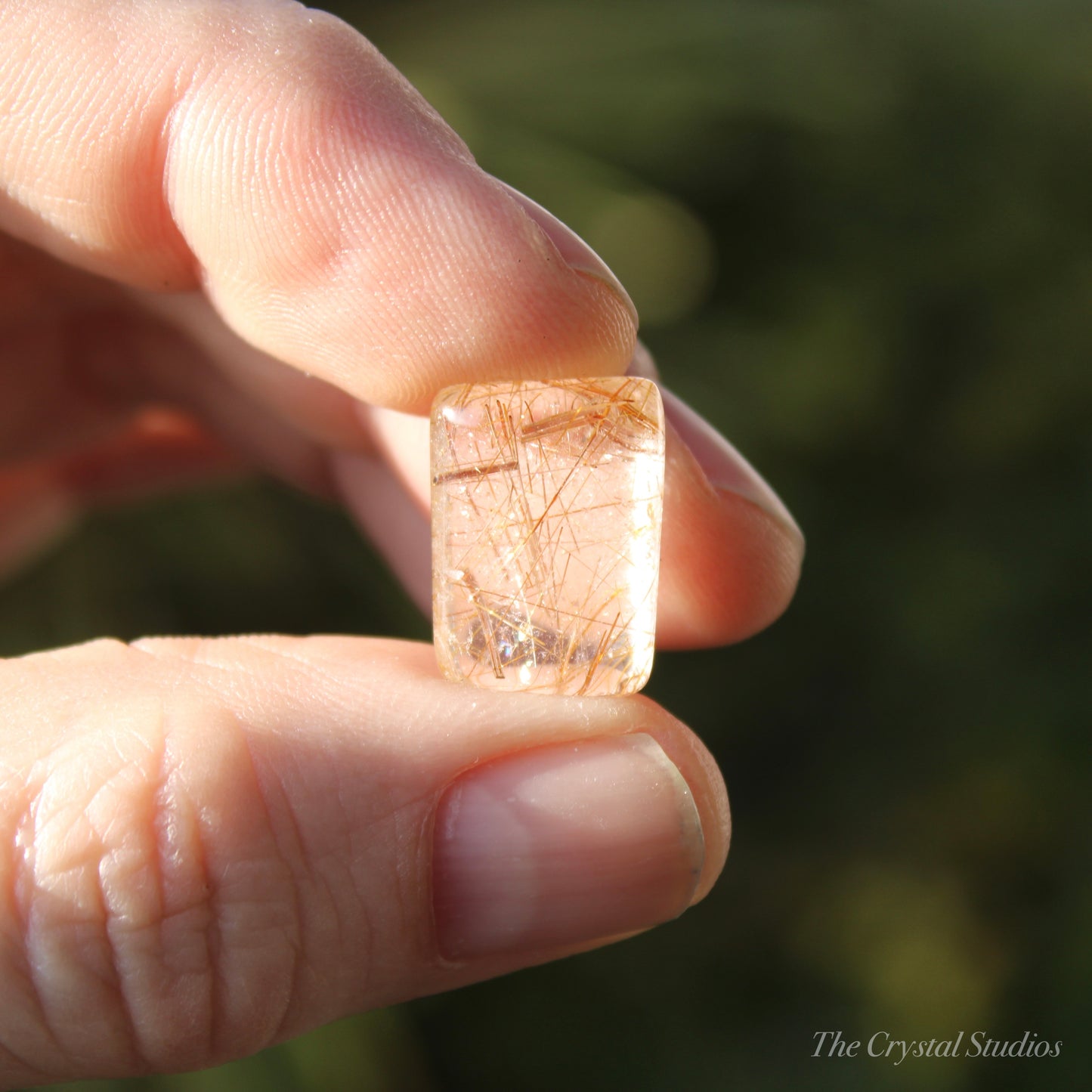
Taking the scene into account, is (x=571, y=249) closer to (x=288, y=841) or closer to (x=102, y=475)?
(x=288, y=841)

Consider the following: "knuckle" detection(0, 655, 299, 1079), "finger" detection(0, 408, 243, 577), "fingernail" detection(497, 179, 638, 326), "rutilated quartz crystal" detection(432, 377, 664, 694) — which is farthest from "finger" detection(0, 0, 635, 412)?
"finger" detection(0, 408, 243, 577)

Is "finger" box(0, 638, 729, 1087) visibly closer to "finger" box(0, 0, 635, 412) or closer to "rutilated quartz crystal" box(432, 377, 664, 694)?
"rutilated quartz crystal" box(432, 377, 664, 694)

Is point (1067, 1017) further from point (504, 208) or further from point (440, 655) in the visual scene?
point (504, 208)

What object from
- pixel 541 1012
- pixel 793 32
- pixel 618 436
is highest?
pixel 793 32

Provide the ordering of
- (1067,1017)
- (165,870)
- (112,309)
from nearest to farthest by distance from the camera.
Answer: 1. (165,870)
2. (1067,1017)
3. (112,309)

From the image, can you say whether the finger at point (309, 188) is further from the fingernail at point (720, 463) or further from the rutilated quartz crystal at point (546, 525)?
the fingernail at point (720, 463)

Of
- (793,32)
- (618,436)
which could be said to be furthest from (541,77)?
(618,436)
